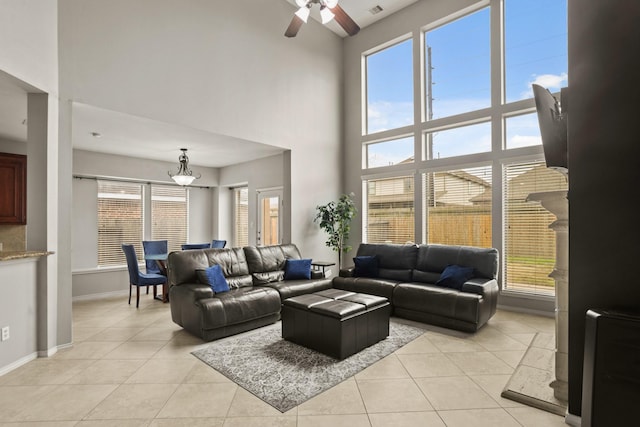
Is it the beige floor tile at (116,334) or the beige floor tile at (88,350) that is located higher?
the beige floor tile at (88,350)

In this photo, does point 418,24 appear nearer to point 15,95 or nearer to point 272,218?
point 272,218

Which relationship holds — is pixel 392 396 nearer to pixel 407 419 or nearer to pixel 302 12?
pixel 407 419

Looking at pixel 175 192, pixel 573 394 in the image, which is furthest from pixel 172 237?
pixel 573 394

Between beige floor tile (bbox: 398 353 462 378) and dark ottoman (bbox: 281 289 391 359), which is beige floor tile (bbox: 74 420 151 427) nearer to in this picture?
dark ottoman (bbox: 281 289 391 359)

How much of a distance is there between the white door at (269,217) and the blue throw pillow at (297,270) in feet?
5.84

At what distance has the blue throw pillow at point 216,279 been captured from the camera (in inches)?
160

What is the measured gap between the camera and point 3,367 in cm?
291

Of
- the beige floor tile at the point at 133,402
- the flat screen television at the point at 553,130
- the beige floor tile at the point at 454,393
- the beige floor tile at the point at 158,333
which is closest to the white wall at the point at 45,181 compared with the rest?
the beige floor tile at the point at 158,333

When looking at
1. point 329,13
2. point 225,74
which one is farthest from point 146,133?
point 329,13

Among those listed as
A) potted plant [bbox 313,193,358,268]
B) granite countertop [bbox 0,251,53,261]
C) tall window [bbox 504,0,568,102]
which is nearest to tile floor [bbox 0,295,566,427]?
granite countertop [bbox 0,251,53,261]

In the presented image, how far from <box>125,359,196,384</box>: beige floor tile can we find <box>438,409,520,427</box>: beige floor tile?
2102 mm

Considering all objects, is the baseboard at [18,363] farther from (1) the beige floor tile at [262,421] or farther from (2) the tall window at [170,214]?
(2) the tall window at [170,214]

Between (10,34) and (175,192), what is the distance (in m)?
4.67

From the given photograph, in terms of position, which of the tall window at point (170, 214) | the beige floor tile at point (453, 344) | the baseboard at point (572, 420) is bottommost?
the beige floor tile at point (453, 344)
